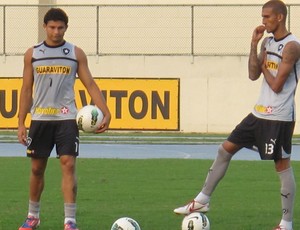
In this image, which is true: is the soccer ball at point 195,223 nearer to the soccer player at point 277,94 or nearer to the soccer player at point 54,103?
the soccer player at point 277,94

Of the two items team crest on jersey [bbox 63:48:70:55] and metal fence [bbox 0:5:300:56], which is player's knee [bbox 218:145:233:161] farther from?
metal fence [bbox 0:5:300:56]

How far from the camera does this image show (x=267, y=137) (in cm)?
1104

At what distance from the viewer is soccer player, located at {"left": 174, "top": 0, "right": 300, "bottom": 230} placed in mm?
10906

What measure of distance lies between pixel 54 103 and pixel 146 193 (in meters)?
4.07

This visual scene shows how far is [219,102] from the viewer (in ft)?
109

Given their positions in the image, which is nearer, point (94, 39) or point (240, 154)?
point (240, 154)

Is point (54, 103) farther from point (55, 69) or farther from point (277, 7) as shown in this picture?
point (277, 7)

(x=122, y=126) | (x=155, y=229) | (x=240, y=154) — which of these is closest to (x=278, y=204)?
(x=155, y=229)

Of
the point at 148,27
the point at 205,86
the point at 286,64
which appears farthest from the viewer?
the point at 148,27

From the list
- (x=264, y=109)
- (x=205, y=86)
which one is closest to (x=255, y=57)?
(x=264, y=109)

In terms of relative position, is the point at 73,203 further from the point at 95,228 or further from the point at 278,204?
the point at 278,204

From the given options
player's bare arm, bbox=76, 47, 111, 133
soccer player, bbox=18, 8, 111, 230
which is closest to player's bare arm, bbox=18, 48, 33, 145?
soccer player, bbox=18, 8, 111, 230

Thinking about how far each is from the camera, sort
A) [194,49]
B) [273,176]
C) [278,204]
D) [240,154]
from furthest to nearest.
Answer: [194,49] < [240,154] < [273,176] < [278,204]

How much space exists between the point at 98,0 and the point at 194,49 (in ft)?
16.1
